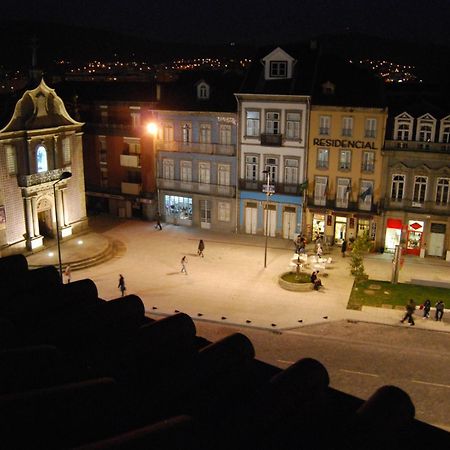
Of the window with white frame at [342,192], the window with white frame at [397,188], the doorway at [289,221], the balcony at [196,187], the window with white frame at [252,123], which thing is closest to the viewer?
the window with white frame at [397,188]

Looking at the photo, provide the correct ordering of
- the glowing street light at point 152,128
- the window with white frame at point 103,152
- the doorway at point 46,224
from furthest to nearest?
the window with white frame at point 103,152 < the glowing street light at point 152,128 < the doorway at point 46,224

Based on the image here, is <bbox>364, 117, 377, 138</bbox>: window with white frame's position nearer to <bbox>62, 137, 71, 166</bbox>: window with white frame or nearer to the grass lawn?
the grass lawn

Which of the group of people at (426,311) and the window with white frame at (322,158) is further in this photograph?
the window with white frame at (322,158)

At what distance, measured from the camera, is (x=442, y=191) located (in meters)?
42.5

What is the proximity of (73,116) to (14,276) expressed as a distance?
38.4 metres

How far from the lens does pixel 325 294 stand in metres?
37.0

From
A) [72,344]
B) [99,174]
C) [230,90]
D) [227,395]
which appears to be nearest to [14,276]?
[72,344]

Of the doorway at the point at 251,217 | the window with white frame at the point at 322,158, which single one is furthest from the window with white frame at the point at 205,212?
the window with white frame at the point at 322,158

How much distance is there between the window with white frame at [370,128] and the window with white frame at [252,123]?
8.51 m

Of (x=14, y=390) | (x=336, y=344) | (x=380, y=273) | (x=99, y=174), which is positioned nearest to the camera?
(x=14, y=390)

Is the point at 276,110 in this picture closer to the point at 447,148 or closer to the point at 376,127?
the point at 376,127

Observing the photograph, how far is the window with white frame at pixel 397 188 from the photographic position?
4359 centimetres

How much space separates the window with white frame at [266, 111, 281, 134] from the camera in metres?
46.4

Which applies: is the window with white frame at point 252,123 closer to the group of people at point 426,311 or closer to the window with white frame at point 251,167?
the window with white frame at point 251,167
